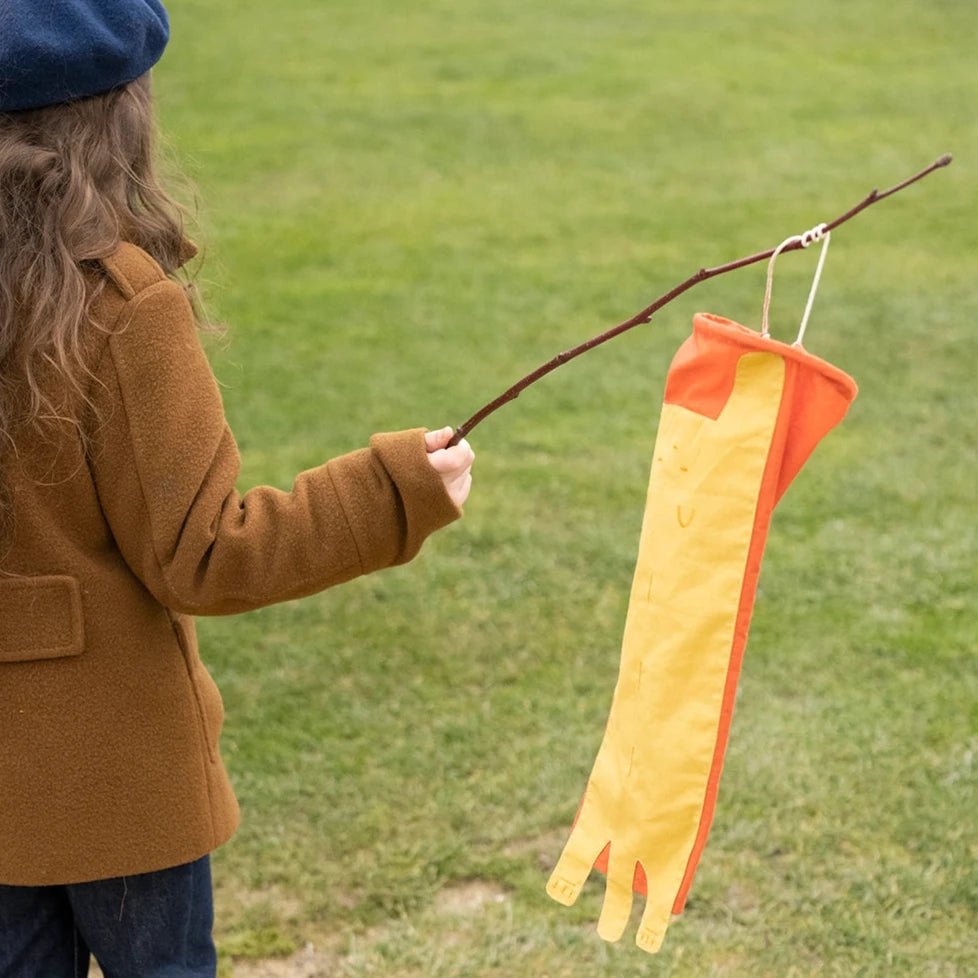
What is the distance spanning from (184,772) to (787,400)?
32.5 inches

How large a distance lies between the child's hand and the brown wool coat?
14 mm

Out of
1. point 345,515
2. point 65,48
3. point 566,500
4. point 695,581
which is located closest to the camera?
point 65,48

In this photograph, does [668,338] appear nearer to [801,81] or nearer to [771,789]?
[771,789]

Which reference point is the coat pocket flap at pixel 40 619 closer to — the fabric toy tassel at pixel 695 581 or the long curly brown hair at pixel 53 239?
the long curly brown hair at pixel 53 239

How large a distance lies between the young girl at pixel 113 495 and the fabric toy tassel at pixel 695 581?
0.95ft

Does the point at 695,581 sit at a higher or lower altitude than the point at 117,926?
higher

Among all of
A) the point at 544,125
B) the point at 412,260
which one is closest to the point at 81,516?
the point at 412,260

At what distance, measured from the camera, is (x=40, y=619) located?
1.77m

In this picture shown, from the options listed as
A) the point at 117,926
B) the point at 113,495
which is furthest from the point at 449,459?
the point at 117,926

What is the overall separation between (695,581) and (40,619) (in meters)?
0.75

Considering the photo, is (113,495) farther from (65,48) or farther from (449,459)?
(65,48)

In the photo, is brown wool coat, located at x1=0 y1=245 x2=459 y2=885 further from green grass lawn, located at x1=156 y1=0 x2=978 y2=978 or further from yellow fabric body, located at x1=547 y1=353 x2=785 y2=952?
green grass lawn, located at x1=156 y1=0 x2=978 y2=978

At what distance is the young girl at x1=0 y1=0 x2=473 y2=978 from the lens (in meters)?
1.67

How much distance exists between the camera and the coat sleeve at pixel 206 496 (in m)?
1.67
